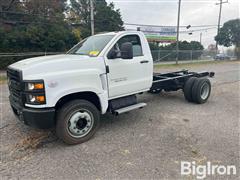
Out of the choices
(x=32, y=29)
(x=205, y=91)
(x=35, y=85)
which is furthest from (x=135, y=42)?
(x=32, y=29)

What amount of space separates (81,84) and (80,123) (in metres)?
0.78

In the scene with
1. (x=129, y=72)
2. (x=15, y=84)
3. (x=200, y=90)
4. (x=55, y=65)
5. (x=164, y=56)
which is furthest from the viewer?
(x=164, y=56)

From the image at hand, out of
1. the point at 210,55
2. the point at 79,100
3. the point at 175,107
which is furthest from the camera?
the point at 210,55

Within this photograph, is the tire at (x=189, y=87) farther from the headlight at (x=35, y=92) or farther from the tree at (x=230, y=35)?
the tree at (x=230, y=35)

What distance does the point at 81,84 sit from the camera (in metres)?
3.35

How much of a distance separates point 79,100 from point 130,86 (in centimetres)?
130

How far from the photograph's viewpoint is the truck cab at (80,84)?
3029 millimetres

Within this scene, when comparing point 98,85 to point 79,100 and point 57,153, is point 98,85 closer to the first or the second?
point 79,100


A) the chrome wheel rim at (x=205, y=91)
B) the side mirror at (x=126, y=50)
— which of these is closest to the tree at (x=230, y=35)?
the chrome wheel rim at (x=205, y=91)

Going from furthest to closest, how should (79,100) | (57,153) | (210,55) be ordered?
(210,55)
(79,100)
(57,153)

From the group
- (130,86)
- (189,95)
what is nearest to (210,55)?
(189,95)

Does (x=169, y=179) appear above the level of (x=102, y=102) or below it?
below

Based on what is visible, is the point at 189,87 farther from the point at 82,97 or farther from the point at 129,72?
the point at 82,97

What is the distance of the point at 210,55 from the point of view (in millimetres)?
36812
